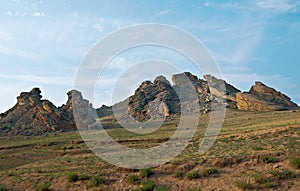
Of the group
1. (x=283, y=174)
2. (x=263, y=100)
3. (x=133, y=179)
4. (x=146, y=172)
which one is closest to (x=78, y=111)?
(x=263, y=100)

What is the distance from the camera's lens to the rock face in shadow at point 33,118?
69.3 m

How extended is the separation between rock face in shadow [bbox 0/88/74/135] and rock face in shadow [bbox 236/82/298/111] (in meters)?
44.7

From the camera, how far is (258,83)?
279ft

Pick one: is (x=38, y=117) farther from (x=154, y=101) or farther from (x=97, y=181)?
(x=97, y=181)

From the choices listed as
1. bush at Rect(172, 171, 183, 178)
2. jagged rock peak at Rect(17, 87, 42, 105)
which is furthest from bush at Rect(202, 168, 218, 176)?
jagged rock peak at Rect(17, 87, 42, 105)

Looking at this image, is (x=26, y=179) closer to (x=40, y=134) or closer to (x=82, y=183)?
(x=82, y=183)

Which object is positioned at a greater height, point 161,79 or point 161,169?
point 161,79

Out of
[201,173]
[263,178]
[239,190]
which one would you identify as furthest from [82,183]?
[263,178]

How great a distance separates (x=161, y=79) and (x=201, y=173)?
92095mm

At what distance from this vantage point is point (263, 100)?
75.8 meters

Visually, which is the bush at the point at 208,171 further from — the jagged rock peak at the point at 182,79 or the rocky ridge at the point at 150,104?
the jagged rock peak at the point at 182,79

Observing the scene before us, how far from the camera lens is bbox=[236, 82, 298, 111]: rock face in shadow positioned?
72562mm

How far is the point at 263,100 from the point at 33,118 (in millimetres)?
59133

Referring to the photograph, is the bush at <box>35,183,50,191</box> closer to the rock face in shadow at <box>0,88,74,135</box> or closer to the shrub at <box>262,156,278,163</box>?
the shrub at <box>262,156,278,163</box>
